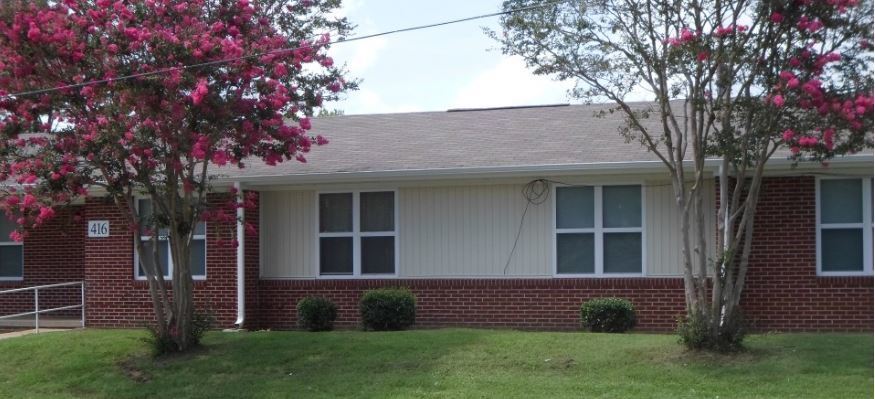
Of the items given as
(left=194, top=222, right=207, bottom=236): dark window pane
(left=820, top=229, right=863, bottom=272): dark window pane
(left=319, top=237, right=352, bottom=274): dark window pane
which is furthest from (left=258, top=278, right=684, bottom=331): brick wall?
(left=820, top=229, right=863, bottom=272): dark window pane

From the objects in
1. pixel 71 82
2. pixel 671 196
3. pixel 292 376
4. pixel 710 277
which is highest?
pixel 71 82

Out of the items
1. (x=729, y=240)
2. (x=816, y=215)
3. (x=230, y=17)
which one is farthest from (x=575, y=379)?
(x=230, y=17)

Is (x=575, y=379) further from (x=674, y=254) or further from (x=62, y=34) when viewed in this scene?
(x=62, y=34)

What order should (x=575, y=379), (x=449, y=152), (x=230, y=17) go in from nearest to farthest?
(x=575, y=379)
(x=230, y=17)
(x=449, y=152)

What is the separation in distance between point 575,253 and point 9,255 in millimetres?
10519

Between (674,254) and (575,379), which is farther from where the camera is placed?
(674,254)

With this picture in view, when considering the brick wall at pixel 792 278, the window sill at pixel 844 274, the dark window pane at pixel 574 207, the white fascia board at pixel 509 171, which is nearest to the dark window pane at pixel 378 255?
the white fascia board at pixel 509 171

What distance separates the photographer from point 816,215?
14.4 meters

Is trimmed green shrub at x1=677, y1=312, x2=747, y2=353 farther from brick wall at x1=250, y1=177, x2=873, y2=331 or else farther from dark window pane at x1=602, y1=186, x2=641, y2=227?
dark window pane at x1=602, y1=186, x2=641, y2=227

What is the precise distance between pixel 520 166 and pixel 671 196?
7.24 ft

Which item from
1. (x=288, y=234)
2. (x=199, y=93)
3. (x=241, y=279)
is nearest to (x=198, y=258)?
(x=241, y=279)

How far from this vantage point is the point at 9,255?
19.0 meters

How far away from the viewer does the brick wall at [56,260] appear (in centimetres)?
1872

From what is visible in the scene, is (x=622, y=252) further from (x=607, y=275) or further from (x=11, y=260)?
(x=11, y=260)
